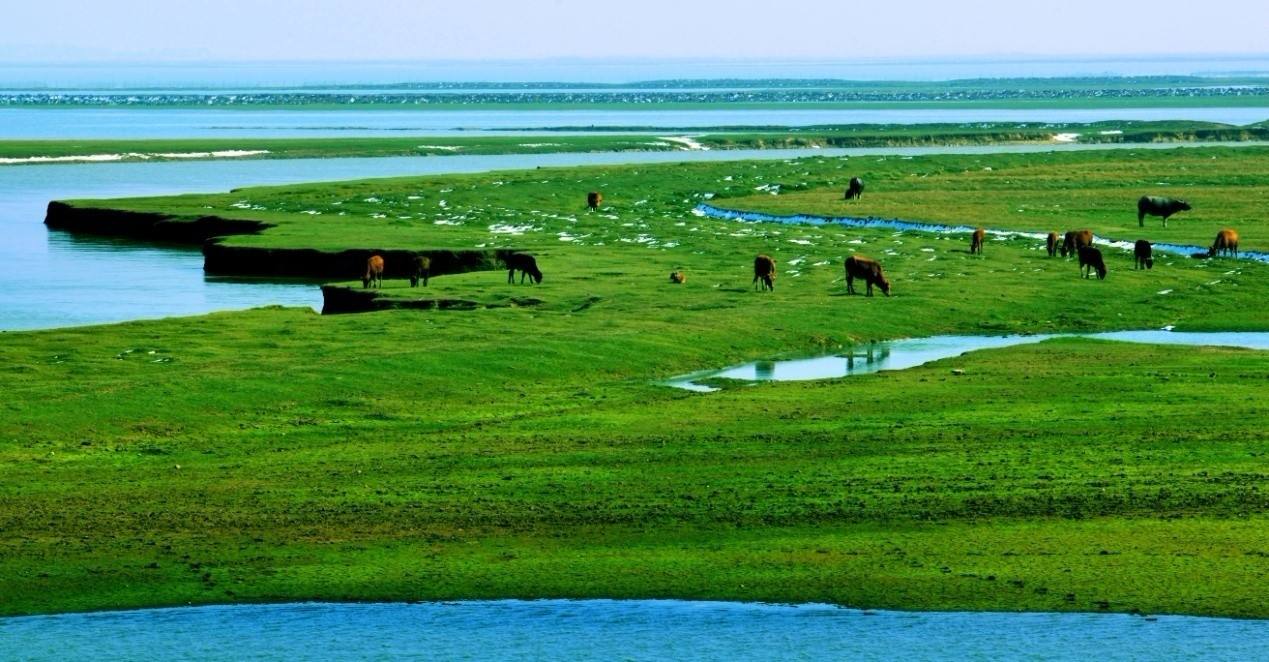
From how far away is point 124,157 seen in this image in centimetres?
12425

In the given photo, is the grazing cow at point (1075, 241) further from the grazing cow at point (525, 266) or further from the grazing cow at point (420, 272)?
the grazing cow at point (420, 272)

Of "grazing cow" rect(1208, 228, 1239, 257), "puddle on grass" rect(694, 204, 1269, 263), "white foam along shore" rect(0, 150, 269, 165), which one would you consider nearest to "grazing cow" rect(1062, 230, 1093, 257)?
"puddle on grass" rect(694, 204, 1269, 263)

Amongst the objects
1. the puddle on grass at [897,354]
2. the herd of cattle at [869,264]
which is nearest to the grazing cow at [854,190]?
the herd of cattle at [869,264]

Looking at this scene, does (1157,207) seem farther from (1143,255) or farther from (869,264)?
(869,264)

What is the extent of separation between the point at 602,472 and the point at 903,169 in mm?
78025

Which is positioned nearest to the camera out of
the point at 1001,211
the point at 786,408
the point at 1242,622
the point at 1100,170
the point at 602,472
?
the point at 1242,622

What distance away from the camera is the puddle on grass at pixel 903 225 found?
5747 centimetres

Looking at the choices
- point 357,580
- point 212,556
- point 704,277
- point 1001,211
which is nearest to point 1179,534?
point 357,580

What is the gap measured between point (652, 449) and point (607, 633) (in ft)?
26.0

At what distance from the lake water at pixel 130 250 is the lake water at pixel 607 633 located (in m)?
26.8

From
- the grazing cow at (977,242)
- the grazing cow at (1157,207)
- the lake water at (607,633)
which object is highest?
the lake water at (607,633)

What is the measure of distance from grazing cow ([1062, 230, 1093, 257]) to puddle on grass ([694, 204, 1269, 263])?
11.8 ft

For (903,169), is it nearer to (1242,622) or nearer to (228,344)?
(228,344)

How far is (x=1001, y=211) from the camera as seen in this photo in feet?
237
